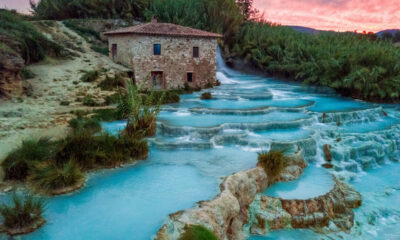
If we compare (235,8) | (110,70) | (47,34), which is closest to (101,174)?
(110,70)

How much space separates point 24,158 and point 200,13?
86.6 feet

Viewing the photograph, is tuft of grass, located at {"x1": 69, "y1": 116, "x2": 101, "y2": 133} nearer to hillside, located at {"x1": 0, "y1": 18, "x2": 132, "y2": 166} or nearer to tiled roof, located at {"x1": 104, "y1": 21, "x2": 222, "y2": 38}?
hillside, located at {"x1": 0, "y1": 18, "x2": 132, "y2": 166}

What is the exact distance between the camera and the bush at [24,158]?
8.26 meters

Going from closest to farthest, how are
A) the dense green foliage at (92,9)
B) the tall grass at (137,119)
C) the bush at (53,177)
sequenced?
the bush at (53,177) < the tall grass at (137,119) < the dense green foliage at (92,9)

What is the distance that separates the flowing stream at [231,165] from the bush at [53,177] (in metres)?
0.34

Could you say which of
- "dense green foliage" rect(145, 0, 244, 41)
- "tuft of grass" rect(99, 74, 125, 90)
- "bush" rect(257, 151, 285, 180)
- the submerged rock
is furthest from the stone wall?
the submerged rock

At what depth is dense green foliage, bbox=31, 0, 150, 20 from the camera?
110 feet

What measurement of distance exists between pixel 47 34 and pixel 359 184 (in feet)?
80.8

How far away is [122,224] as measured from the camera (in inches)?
258

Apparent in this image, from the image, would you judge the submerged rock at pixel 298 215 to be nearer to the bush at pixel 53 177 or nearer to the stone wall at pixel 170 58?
the bush at pixel 53 177

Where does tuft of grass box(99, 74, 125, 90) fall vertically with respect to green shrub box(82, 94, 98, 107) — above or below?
above

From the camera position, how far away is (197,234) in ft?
18.8

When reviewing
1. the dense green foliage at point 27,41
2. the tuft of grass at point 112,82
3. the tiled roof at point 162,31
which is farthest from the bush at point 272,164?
the tiled roof at point 162,31

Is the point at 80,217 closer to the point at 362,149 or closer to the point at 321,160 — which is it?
the point at 321,160
